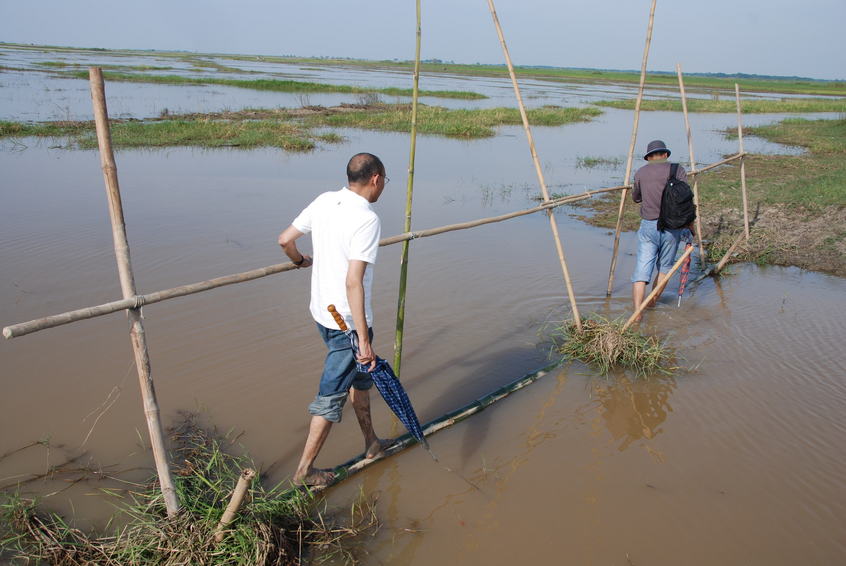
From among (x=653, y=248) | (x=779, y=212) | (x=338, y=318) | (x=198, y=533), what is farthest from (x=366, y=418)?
(x=779, y=212)

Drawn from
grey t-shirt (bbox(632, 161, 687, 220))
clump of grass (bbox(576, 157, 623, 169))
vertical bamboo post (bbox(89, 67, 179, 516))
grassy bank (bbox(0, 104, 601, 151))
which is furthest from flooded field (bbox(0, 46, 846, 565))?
clump of grass (bbox(576, 157, 623, 169))

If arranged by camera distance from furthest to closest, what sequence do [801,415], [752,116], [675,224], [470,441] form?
[752,116]
[675,224]
[801,415]
[470,441]

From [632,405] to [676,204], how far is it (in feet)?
6.30

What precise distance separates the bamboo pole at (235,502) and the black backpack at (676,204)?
4.14m

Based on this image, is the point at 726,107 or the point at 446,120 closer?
the point at 446,120

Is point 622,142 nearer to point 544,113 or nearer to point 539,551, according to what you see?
point 544,113

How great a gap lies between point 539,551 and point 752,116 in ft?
107

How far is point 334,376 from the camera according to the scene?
2.72 meters

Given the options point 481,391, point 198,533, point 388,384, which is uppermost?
point 388,384

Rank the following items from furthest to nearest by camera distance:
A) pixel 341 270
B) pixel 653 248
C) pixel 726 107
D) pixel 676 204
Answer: pixel 726 107, pixel 653 248, pixel 676 204, pixel 341 270

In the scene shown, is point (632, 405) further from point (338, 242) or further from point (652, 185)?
point (338, 242)

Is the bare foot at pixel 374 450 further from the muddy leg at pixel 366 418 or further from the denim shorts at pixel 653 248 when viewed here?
the denim shorts at pixel 653 248

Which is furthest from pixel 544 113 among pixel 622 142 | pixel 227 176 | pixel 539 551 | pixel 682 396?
pixel 539 551

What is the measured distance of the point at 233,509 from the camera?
2285 millimetres
